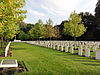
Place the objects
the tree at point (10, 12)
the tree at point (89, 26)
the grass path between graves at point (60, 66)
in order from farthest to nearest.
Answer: the tree at point (89, 26), the tree at point (10, 12), the grass path between graves at point (60, 66)

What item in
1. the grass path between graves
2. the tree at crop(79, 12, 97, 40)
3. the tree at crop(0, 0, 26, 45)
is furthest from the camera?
the tree at crop(79, 12, 97, 40)

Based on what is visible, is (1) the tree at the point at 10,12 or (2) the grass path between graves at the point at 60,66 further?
(1) the tree at the point at 10,12

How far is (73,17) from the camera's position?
24828mm

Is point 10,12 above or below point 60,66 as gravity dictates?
above

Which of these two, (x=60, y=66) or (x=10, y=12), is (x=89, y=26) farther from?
(x=60, y=66)

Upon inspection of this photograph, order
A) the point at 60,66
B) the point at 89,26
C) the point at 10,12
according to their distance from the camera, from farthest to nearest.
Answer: the point at 89,26 < the point at 10,12 < the point at 60,66

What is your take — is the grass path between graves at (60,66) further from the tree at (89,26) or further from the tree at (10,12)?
the tree at (89,26)

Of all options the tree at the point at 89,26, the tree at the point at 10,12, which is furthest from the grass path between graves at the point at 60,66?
the tree at the point at 89,26

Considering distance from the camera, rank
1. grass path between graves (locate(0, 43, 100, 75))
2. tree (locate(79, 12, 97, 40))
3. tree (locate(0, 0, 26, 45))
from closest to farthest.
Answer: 1. grass path between graves (locate(0, 43, 100, 75))
2. tree (locate(0, 0, 26, 45))
3. tree (locate(79, 12, 97, 40))

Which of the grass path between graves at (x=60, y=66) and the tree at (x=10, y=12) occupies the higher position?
the tree at (x=10, y=12)

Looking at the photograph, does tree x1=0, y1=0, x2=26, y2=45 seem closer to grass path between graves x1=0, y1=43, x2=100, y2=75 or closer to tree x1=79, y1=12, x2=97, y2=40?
grass path between graves x1=0, y1=43, x2=100, y2=75

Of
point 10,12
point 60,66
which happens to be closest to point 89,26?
point 10,12

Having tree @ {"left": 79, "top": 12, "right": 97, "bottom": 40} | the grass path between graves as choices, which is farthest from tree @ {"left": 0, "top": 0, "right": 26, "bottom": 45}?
tree @ {"left": 79, "top": 12, "right": 97, "bottom": 40}

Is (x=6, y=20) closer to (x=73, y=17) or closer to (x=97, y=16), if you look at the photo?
(x=73, y=17)
